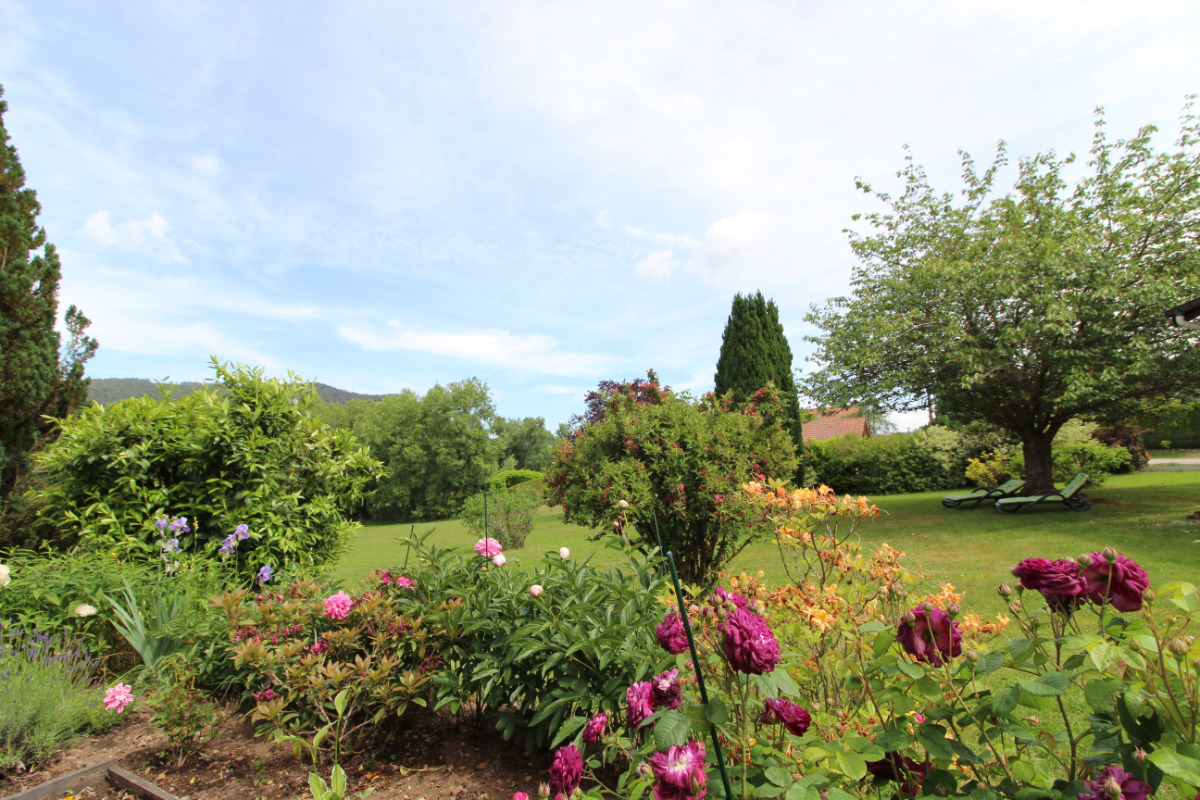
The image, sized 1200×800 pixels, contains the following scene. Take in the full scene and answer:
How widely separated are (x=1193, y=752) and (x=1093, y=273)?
11.1 meters

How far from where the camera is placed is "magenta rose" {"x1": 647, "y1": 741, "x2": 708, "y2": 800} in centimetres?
99

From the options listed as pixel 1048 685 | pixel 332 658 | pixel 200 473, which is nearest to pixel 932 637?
pixel 1048 685

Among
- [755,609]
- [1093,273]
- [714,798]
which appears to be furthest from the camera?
[1093,273]

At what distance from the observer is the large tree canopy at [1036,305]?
8.95 m

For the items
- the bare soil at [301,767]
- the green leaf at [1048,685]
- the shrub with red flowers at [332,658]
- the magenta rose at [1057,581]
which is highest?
the magenta rose at [1057,581]

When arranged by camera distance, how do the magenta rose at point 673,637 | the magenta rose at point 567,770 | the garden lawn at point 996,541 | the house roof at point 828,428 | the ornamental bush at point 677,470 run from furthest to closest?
the house roof at point 828,428 → the garden lawn at point 996,541 → the ornamental bush at point 677,470 → the magenta rose at point 673,637 → the magenta rose at point 567,770

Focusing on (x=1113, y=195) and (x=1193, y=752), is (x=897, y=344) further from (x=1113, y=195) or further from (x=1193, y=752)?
(x=1193, y=752)

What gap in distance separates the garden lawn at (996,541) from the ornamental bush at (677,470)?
541 mm

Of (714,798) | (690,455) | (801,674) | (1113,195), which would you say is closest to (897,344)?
(1113,195)

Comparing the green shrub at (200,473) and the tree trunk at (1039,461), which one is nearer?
the green shrub at (200,473)

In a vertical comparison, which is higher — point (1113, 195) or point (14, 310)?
point (1113, 195)

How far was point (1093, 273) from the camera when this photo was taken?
9.02m

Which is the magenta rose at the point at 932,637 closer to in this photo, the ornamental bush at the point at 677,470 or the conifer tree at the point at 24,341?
the ornamental bush at the point at 677,470

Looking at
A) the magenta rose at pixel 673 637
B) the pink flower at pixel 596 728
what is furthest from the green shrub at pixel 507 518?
the magenta rose at pixel 673 637
